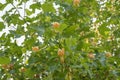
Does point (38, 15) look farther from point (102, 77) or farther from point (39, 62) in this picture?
point (102, 77)

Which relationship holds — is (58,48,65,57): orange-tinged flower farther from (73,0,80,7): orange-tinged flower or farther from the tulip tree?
(73,0,80,7): orange-tinged flower

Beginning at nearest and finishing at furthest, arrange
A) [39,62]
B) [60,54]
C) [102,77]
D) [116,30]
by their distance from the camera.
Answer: [60,54] < [39,62] < [102,77] < [116,30]

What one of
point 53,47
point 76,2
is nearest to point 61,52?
point 53,47

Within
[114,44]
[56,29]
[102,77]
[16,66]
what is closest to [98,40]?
[114,44]

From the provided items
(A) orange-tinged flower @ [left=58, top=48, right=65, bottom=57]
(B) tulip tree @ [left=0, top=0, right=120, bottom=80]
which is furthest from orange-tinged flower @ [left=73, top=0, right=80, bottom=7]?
(A) orange-tinged flower @ [left=58, top=48, right=65, bottom=57]

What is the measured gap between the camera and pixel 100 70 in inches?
109

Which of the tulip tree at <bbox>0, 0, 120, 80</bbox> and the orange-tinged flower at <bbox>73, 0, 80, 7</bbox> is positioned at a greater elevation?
the orange-tinged flower at <bbox>73, 0, 80, 7</bbox>

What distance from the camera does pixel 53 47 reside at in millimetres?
2252

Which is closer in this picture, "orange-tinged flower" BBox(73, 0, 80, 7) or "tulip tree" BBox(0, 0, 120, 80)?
"tulip tree" BBox(0, 0, 120, 80)

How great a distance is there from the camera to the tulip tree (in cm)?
221

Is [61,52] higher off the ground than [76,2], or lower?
lower

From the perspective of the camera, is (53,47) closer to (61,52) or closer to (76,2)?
(61,52)

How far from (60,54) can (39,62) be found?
1.24 ft

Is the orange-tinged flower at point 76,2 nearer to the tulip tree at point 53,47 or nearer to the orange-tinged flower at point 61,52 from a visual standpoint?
the tulip tree at point 53,47
